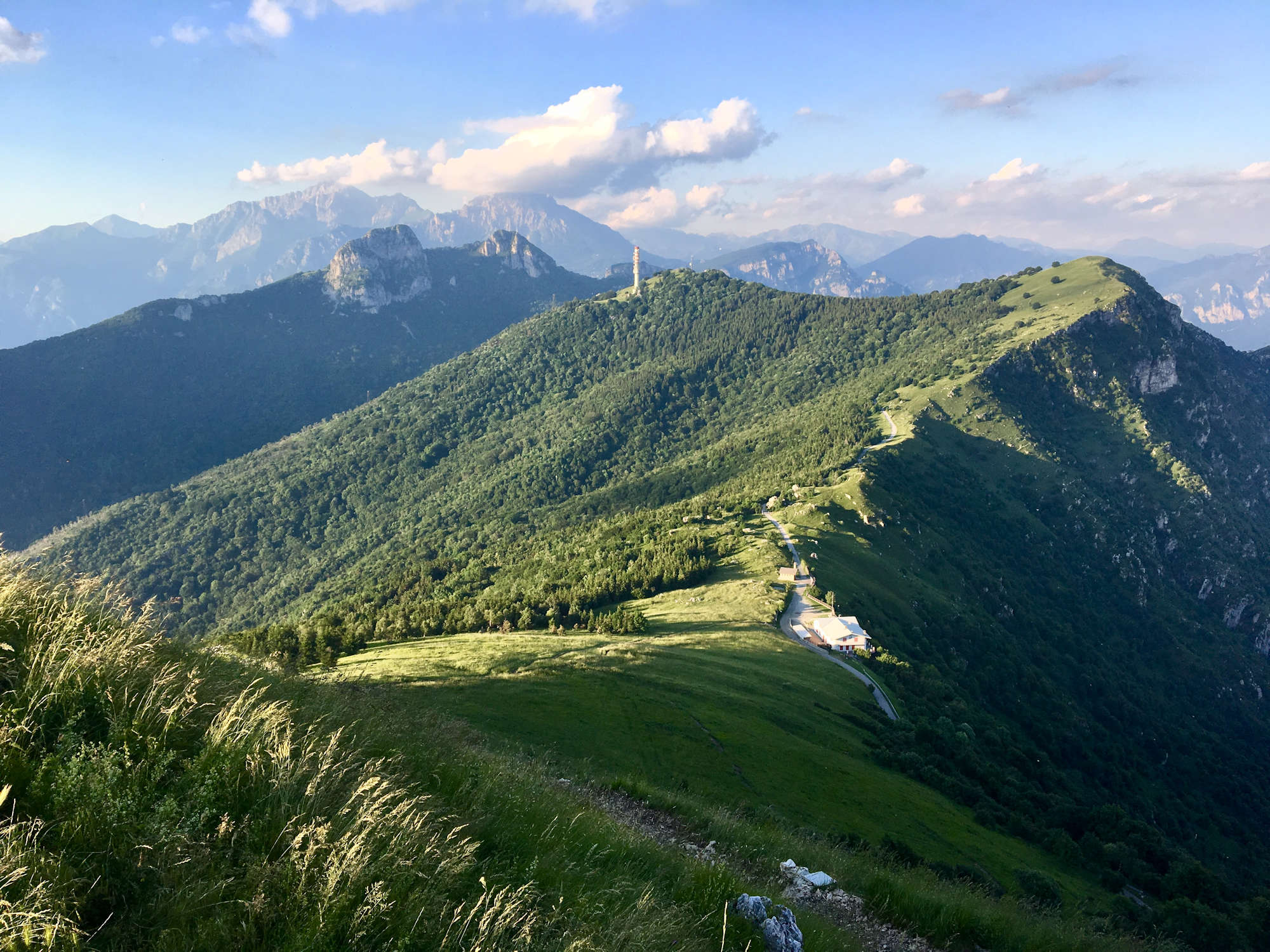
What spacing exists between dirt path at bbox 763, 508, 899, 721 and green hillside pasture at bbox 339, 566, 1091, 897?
19.4 feet

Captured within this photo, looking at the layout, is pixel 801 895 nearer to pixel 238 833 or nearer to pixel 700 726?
pixel 238 833

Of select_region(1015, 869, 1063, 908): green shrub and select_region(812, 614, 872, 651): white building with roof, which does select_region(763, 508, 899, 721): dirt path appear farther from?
select_region(1015, 869, 1063, 908): green shrub

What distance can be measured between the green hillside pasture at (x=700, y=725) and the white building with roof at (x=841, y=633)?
58.0 feet

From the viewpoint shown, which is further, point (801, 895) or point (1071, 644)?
point (1071, 644)

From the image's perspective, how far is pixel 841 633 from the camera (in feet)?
255

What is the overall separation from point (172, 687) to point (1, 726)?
165cm

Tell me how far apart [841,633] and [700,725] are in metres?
45.5

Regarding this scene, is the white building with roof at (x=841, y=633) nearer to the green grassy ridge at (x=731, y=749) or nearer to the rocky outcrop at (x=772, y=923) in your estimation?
the green grassy ridge at (x=731, y=749)

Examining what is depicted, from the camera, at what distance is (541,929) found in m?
6.80

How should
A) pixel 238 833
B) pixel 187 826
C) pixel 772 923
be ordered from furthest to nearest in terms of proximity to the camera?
pixel 772 923
pixel 238 833
pixel 187 826

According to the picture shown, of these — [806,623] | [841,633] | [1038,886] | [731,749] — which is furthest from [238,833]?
[806,623]

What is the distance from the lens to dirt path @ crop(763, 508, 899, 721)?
63.9 m

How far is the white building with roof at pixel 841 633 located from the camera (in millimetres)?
76375

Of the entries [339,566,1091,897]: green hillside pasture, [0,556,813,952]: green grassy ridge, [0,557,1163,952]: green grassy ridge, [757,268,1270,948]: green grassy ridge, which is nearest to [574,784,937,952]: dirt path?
[0,557,1163,952]: green grassy ridge
